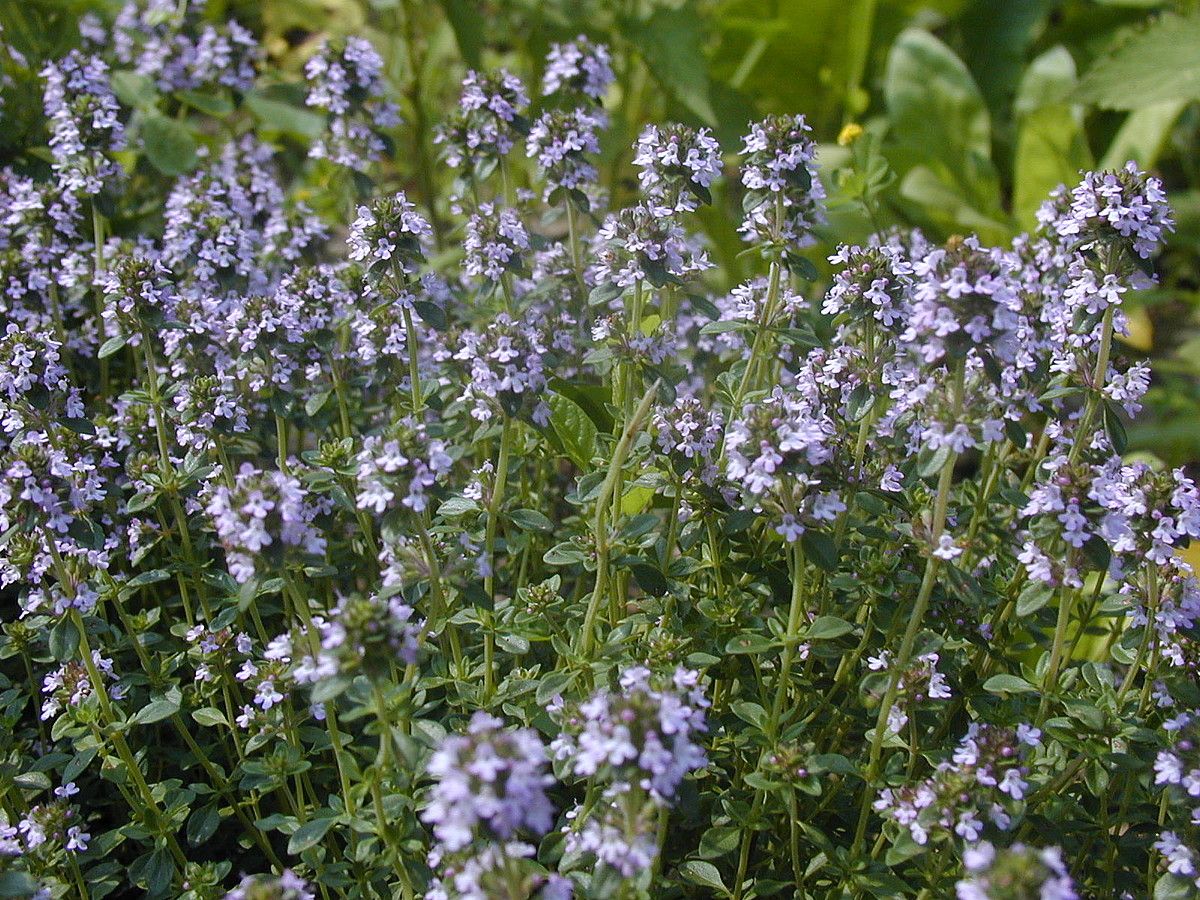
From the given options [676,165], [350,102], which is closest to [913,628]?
[676,165]

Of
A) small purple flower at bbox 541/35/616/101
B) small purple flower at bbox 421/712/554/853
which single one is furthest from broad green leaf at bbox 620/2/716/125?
small purple flower at bbox 421/712/554/853

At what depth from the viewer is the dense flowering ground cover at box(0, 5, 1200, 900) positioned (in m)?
2.31

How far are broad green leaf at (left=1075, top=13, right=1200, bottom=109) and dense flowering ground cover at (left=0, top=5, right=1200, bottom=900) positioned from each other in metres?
1.81

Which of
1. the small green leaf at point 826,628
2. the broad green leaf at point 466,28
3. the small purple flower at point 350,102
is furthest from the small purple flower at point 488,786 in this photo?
the broad green leaf at point 466,28

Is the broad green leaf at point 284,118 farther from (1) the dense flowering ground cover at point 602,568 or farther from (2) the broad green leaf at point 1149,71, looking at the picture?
(2) the broad green leaf at point 1149,71

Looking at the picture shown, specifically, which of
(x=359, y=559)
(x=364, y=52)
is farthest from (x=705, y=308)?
(x=364, y=52)

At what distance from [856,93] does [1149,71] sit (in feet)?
5.81

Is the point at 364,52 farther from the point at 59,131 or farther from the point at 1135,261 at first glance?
the point at 1135,261

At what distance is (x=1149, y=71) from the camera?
492cm

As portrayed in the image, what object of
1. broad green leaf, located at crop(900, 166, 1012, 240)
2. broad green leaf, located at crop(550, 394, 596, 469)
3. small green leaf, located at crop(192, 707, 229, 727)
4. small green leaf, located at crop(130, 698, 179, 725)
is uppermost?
broad green leaf, located at crop(900, 166, 1012, 240)

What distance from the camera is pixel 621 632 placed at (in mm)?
2631

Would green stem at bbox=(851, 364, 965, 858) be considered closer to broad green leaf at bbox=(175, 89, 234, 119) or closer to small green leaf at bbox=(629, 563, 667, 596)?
small green leaf at bbox=(629, 563, 667, 596)

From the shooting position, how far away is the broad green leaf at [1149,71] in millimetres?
4770

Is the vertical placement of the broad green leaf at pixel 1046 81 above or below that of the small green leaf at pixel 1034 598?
above
